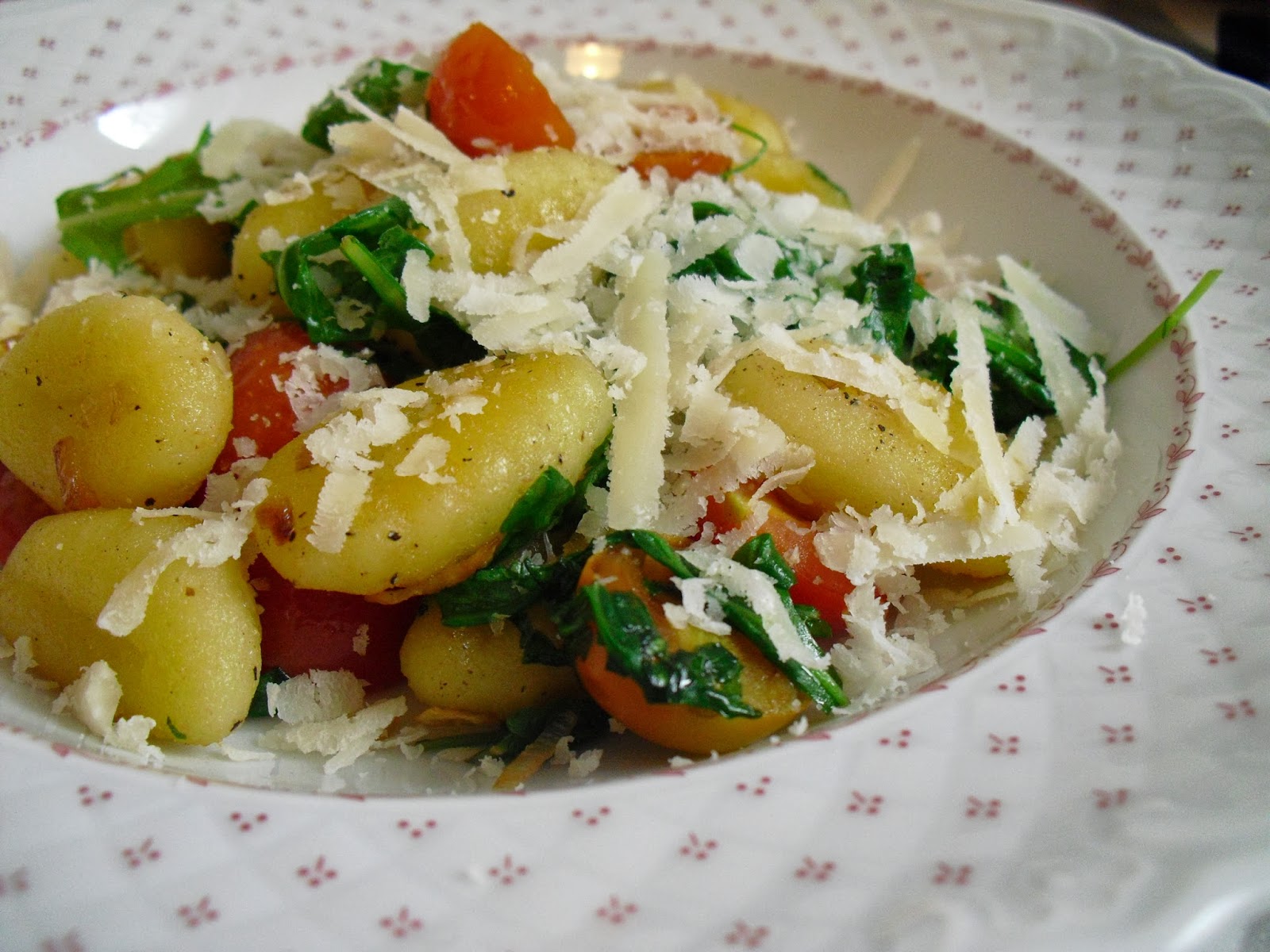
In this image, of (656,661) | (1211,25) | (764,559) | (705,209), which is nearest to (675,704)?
(656,661)

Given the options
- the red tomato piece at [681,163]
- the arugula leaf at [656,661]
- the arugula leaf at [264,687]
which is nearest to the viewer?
the arugula leaf at [656,661]

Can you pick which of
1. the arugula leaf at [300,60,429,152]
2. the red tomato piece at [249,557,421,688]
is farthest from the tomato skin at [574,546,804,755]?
the arugula leaf at [300,60,429,152]

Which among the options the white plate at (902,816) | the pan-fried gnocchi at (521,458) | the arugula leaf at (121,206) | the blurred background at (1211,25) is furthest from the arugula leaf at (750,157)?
the blurred background at (1211,25)

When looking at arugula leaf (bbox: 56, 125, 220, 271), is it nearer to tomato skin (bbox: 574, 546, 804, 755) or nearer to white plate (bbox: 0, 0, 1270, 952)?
white plate (bbox: 0, 0, 1270, 952)

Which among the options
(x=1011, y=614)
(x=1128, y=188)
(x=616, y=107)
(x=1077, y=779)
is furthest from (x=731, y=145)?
(x=1077, y=779)

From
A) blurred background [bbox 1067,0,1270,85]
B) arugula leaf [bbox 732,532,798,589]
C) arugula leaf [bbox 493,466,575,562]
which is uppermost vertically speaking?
blurred background [bbox 1067,0,1270,85]

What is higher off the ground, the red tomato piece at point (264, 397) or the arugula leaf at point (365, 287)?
the arugula leaf at point (365, 287)

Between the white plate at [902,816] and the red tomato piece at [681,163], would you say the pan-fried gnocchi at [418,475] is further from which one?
the red tomato piece at [681,163]
